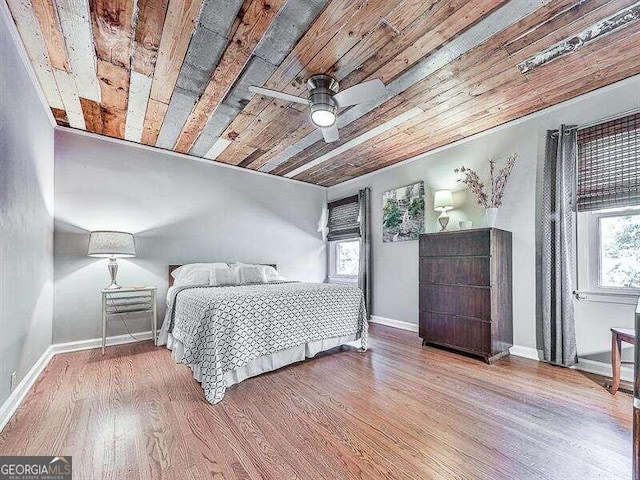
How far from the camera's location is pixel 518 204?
3203 mm

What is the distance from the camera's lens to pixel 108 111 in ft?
9.87

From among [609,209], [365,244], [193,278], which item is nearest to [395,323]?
[365,244]

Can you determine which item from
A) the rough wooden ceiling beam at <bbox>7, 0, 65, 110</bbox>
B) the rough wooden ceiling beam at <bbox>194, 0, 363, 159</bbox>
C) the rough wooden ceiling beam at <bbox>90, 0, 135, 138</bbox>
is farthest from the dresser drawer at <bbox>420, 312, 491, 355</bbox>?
the rough wooden ceiling beam at <bbox>7, 0, 65, 110</bbox>

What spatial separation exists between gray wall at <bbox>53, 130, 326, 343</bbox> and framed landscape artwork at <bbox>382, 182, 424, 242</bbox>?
166cm

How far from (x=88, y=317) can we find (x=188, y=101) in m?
2.73

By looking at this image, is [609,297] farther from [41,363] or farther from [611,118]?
[41,363]

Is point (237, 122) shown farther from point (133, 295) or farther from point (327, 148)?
point (133, 295)

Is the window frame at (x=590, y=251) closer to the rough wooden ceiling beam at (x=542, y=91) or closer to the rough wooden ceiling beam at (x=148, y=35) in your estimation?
the rough wooden ceiling beam at (x=542, y=91)

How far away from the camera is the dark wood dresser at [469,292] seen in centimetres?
295

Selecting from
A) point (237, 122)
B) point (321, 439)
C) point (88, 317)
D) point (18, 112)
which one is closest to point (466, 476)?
point (321, 439)

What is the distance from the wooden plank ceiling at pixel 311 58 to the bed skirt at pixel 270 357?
2384 millimetres

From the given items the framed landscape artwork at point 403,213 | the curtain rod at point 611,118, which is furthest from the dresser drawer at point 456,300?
the curtain rod at point 611,118

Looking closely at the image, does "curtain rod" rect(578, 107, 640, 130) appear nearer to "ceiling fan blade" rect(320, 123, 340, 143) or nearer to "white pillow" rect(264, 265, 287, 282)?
"ceiling fan blade" rect(320, 123, 340, 143)

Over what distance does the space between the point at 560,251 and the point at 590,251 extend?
0.26 meters
